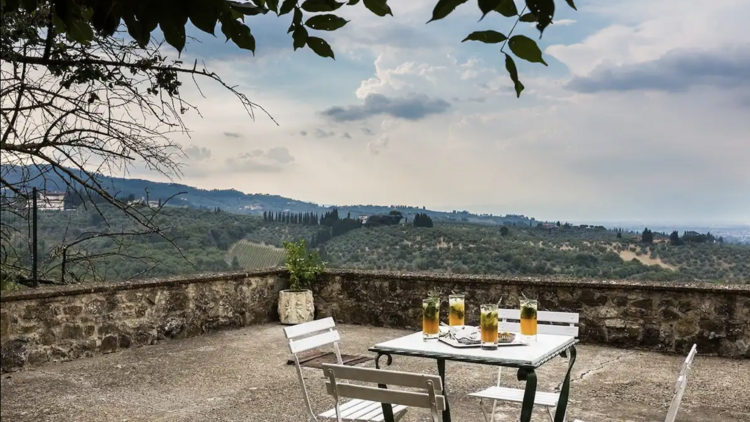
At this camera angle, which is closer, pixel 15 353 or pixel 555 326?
pixel 555 326

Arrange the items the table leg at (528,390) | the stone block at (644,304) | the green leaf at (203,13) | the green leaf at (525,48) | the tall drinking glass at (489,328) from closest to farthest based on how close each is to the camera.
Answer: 1. the green leaf at (525,48)
2. the green leaf at (203,13)
3. the table leg at (528,390)
4. the tall drinking glass at (489,328)
5. the stone block at (644,304)

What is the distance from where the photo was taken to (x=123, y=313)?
22.3 ft

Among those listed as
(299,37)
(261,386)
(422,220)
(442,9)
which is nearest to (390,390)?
(299,37)

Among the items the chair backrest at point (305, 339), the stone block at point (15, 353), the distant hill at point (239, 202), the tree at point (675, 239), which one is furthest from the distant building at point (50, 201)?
the tree at point (675, 239)

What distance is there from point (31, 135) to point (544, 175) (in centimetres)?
739

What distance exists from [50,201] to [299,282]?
3198 millimetres

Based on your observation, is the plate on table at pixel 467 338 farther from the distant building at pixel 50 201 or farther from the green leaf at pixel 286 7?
the distant building at pixel 50 201

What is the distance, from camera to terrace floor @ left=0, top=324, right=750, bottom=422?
4.64 metres

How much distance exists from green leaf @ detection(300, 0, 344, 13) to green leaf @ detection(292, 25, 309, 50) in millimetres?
274

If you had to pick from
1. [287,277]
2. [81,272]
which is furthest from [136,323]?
[287,277]

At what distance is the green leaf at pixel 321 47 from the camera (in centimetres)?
178

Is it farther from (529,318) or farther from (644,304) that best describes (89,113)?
(644,304)

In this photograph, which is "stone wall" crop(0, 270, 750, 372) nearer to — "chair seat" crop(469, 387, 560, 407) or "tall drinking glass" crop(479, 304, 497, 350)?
"chair seat" crop(469, 387, 560, 407)

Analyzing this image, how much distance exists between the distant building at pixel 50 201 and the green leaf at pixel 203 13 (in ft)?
16.7
